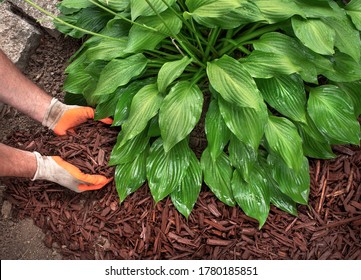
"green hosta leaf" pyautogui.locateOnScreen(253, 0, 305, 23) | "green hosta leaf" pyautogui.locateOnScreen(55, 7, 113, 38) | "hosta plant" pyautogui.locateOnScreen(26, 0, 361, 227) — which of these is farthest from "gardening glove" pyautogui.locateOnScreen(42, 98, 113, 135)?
"green hosta leaf" pyautogui.locateOnScreen(253, 0, 305, 23)

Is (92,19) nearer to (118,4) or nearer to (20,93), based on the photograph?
(118,4)

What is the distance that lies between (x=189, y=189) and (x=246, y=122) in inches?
16.5

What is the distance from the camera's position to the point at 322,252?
6.55ft

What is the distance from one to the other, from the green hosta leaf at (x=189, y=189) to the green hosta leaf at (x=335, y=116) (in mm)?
563

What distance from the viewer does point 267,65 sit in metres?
1.85

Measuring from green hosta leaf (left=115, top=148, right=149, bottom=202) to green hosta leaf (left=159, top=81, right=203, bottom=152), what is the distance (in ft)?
1.02

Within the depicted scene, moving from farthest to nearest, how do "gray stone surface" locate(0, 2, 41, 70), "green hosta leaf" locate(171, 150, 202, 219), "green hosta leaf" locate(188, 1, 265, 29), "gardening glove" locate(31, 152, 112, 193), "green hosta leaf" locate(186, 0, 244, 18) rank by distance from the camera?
"gray stone surface" locate(0, 2, 41, 70) < "gardening glove" locate(31, 152, 112, 193) < "green hosta leaf" locate(171, 150, 202, 219) < "green hosta leaf" locate(188, 1, 265, 29) < "green hosta leaf" locate(186, 0, 244, 18)

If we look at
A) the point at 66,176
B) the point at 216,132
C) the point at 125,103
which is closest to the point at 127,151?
the point at 125,103

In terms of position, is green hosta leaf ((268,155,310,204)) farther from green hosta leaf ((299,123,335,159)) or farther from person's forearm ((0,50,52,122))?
person's forearm ((0,50,52,122))

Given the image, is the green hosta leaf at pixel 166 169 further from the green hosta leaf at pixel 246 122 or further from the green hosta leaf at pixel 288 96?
the green hosta leaf at pixel 288 96

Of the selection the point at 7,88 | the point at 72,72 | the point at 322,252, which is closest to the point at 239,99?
the point at 322,252

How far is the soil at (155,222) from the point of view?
2018 mm

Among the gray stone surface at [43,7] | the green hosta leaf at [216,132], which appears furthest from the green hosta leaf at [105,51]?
the gray stone surface at [43,7]

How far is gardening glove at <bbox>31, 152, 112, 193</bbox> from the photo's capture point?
2141mm
